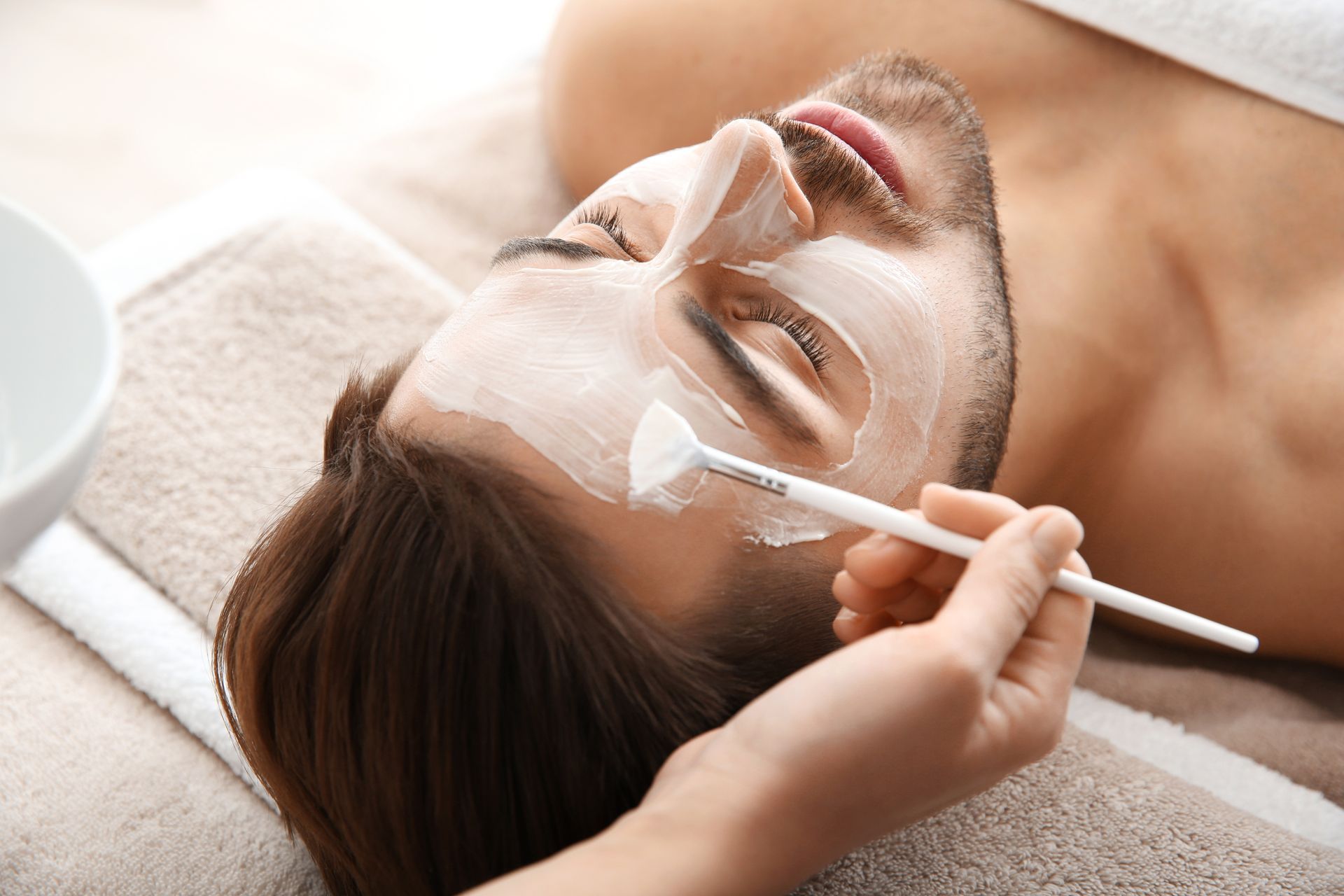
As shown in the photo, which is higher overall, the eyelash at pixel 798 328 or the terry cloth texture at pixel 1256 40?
the terry cloth texture at pixel 1256 40

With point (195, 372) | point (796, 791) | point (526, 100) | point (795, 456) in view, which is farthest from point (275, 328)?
point (796, 791)

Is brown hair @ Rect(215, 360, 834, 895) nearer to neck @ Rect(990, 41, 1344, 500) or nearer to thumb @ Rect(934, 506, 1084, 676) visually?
thumb @ Rect(934, 506, 1084, 676)

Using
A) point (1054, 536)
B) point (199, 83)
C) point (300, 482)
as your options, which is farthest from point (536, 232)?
point (199, 83)

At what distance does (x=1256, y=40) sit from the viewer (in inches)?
40.9

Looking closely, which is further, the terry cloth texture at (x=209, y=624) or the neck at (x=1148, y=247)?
the neck at (x=1148, y=247)

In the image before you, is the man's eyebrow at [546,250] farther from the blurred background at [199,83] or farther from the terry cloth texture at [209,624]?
the blurred background at [199,83]

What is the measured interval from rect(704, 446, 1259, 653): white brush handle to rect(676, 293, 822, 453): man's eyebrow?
0.10 metres

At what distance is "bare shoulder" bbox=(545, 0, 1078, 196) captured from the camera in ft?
3.87

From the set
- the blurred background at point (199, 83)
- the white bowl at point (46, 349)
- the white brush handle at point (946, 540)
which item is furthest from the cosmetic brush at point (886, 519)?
the blurred background at point (199, 83)

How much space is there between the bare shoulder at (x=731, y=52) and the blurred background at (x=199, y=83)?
1.67 feet

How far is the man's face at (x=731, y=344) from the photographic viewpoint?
74cm

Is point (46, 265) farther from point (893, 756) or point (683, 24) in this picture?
point (683, 24)

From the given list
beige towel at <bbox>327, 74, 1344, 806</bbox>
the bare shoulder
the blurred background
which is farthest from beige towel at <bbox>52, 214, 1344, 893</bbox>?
the blurred background

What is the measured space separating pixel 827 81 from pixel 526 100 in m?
0.60
